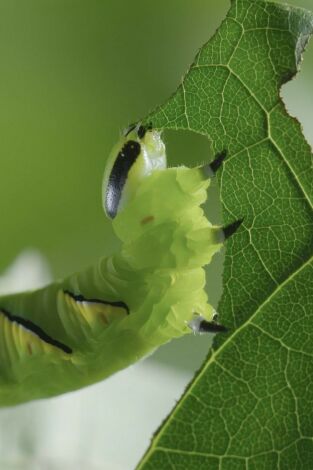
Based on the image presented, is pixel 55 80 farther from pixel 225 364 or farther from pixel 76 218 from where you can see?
pixel 225 364

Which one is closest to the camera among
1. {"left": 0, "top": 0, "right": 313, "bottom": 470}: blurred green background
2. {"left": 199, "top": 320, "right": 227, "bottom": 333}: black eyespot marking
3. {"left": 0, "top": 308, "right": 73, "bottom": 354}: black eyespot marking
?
{"left": 199, "top": 320, "right": 227, "bottom": 333}: black eyespot marking

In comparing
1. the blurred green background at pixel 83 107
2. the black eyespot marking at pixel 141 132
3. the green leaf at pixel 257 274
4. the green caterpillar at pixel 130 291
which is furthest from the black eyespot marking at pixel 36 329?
the blurred green background at pixel 83 107

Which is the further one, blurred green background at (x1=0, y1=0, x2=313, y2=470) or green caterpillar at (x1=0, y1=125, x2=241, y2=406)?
blurred green background at (x1=0, y1=0, x2=313, y2=470)

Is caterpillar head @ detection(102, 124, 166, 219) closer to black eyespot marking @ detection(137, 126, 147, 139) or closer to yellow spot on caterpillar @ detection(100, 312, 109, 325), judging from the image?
black eyespot marking @ detection(137, 126, 147, 139)

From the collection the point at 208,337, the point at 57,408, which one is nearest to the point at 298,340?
the point at 57,408

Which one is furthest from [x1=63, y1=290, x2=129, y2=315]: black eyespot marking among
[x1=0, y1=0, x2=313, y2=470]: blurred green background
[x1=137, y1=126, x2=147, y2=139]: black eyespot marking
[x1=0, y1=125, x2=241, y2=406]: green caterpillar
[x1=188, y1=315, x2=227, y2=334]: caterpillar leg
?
[x1=0, y1=0, x2=313, y2=470]: blurred green background

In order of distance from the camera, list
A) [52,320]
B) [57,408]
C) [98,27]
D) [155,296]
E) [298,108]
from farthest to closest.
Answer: [98,27] → [298,108] → [57,408] → [52,320] → [155,296]

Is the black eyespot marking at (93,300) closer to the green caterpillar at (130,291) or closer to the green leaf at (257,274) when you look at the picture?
the green caterpillar at (130,291)
